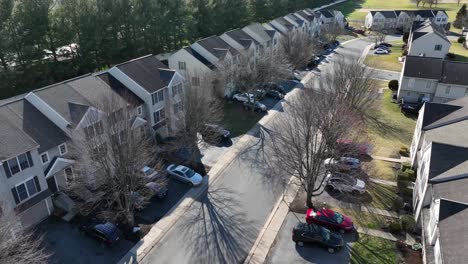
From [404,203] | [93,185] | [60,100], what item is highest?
[60,100]

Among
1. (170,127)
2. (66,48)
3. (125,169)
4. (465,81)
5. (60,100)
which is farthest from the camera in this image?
(66,48)

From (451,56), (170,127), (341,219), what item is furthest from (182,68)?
(451,56)

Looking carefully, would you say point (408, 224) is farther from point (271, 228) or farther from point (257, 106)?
point (257, 106)

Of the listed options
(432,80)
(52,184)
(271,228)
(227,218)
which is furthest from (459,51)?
(52,184)

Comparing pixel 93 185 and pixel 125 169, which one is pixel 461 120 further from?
pixel 93 185

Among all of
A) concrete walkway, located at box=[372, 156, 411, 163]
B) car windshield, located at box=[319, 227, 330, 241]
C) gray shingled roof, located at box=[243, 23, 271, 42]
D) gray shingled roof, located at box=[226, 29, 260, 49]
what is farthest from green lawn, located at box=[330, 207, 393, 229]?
gray shingled roof, located at box=[243, 23, 271, 42]

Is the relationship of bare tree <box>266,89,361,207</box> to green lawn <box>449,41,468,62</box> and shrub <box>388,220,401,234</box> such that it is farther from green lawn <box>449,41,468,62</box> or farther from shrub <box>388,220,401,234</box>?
green lawn <box>449,41,468,62</box>

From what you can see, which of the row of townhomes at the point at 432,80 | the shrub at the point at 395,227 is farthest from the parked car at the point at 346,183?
the row of townhomes at the point at 432,80
